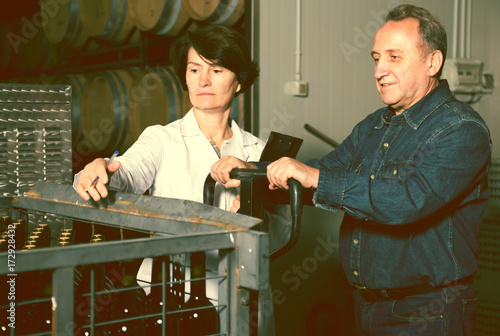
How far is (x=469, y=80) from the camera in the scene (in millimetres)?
4652

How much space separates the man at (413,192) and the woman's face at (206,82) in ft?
1.43

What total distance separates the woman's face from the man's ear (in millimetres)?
714

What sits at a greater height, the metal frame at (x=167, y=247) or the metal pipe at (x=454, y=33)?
the metal pipe at (x=454, y=33)

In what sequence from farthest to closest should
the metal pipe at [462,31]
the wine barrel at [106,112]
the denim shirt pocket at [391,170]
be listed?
the metal pipe at [462,31]
the wine barrel at [106,112]
the denim shirt pocket at [391,170]

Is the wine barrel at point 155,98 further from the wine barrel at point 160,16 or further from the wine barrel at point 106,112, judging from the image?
the wine barrel at point 160,16

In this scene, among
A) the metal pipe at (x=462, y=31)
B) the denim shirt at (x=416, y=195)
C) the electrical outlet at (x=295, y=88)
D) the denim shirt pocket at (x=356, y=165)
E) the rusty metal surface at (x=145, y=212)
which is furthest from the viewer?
the metal pipe at (x=462, y=31)

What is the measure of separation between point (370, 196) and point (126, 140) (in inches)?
121

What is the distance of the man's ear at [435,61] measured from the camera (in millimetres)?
1631

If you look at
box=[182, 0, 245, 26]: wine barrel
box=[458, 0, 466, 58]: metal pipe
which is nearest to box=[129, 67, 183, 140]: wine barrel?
box=[182, 0, 245, 26]: wine barrel

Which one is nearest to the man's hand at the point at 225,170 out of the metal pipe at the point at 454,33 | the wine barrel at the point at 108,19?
the wine barrel at the point at 108,19

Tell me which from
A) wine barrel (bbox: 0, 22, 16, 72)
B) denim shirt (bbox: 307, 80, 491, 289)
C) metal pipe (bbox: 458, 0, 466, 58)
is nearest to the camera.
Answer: denim shirt (bbox: 307, 80, 491, 289)

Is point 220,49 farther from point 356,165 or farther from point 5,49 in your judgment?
point 5,49

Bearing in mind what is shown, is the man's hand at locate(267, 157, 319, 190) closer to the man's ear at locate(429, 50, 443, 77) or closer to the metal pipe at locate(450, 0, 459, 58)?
the man's ear at locate(429, 50, 443, 77)

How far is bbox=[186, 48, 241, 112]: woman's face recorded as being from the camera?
2012 millimetres
